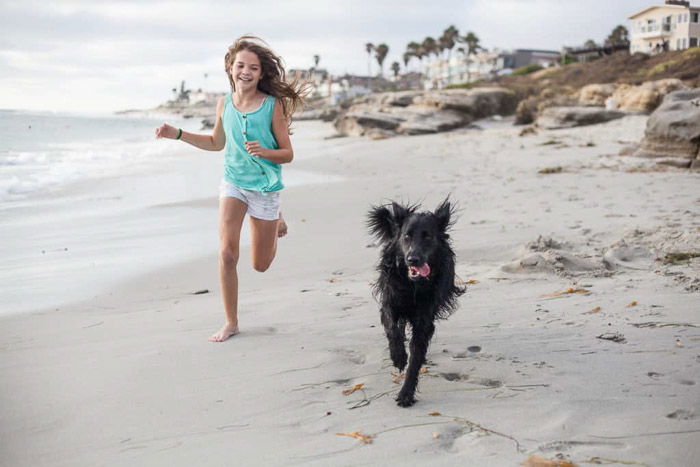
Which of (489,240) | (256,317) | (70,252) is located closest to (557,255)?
(489,240)

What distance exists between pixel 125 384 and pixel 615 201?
767cm

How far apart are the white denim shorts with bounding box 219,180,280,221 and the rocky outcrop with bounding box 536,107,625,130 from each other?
70.5 ft

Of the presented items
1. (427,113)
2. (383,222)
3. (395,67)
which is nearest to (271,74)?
(383,222)

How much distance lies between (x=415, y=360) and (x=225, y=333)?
5.31ft

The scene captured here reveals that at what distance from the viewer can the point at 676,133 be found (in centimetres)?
1245

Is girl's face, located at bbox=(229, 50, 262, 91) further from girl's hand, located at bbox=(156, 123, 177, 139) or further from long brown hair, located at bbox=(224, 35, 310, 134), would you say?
girl's hand, located at bbox=(156, 123, 177, 139)

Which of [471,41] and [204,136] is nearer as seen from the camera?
[204,136]

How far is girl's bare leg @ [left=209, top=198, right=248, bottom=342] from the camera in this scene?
4.48m

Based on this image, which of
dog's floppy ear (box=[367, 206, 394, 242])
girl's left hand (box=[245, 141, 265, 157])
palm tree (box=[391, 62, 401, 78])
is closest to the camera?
dog's floppy ear (box=[367, 206, 394, 242])

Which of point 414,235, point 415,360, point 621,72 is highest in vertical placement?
point 621,72

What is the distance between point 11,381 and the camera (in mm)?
3705

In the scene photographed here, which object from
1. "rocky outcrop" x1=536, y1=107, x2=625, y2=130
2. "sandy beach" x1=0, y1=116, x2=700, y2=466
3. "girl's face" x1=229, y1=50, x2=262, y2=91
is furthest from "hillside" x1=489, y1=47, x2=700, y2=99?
"girl's face" x1=229, y1=50, x2=262, y2=91

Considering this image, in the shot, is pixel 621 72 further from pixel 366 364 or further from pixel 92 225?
pixel 366 364

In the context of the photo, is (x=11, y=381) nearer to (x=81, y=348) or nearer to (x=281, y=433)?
(x=81, y=348)
